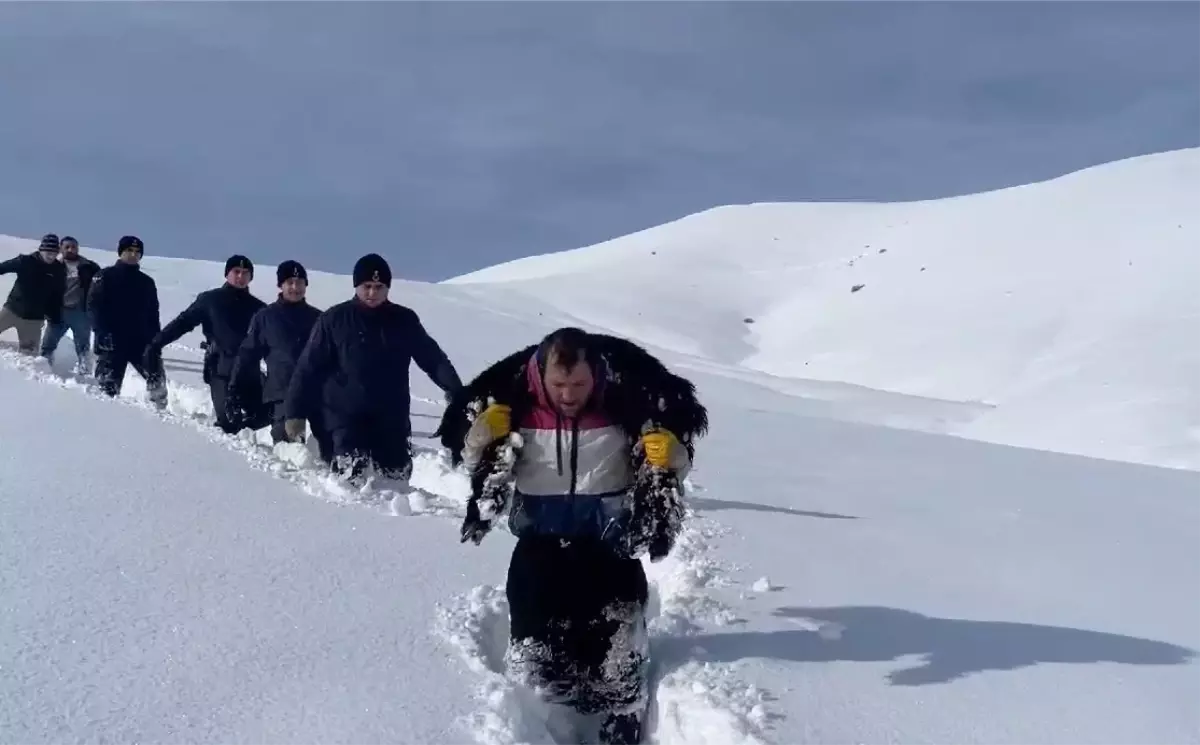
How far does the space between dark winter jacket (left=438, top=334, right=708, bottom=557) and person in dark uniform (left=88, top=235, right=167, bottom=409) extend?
6256mm

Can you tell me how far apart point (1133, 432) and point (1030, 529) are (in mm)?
10681

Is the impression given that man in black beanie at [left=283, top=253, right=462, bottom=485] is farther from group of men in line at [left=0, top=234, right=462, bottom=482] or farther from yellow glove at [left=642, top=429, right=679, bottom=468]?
yellow glove at [left=642, top=429, right=679, bottom=468]

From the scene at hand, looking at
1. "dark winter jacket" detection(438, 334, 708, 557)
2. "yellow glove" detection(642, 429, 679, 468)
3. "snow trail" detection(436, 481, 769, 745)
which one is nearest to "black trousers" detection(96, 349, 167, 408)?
"snow trail" detection(436, 481, 769, 745)

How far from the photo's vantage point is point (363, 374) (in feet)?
19.6

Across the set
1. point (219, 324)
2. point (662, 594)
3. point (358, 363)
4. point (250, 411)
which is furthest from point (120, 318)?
point (662, 594)

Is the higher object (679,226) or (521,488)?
(679,226)

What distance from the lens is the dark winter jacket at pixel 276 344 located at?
22.4 feet

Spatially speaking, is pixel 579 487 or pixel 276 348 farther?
pixel 276 348

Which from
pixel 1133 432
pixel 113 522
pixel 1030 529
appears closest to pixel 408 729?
pixel 113 522

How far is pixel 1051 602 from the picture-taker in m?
4.43

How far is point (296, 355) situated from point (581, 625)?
3947mm

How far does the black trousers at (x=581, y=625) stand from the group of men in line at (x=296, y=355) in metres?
2.01

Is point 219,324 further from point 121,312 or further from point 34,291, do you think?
point 34,291

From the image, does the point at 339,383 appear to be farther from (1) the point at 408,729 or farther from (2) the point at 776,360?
(2) the point at 776,360
